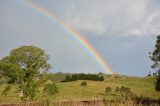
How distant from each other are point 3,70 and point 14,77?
2076 mm

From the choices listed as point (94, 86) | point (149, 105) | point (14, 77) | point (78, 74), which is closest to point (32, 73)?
point (14, 77)

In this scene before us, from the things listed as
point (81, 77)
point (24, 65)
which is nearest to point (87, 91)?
point (24, 65)

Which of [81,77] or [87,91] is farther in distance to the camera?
[81,77]

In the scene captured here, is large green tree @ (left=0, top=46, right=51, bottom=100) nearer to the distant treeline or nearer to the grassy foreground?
the grassy foreground

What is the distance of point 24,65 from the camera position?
61.1 metres

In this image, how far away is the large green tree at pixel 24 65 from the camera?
57250 mm

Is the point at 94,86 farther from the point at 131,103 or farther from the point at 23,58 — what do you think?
the point at 131,103

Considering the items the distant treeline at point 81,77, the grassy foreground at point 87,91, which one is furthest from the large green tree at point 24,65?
the distant treeline at point 81,77

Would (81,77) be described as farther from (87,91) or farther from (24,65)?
(24,65)

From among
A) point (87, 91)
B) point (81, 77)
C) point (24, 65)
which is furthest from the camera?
point (81, 77)

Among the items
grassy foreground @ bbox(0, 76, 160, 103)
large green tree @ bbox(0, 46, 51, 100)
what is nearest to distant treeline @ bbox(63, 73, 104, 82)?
grassy foreground @ bbox(0, 76, 160, 103)

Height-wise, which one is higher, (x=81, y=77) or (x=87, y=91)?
(x=81, y=77)

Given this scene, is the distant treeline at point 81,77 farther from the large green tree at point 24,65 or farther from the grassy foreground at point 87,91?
the large green tree at point 24,65

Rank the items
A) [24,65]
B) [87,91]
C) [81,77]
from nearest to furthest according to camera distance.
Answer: [24,65]
[87,91]
[81,77]
